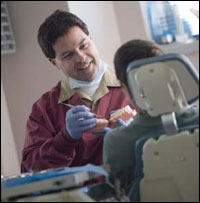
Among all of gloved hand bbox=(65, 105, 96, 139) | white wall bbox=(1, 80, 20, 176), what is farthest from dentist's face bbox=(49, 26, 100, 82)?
white wall bbox=(1, 80, 20, 176)

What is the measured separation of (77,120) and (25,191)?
0.51 metres

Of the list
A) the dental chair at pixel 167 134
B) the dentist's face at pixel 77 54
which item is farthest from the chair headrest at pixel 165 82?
the dentist's face at pixel 77 54

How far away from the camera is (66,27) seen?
1781 mm

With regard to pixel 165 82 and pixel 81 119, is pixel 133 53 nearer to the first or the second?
pixel 165 82

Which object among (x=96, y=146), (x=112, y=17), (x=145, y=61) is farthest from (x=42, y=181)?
(x=112, y=17)

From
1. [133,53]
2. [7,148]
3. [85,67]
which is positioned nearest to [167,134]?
[133,53]

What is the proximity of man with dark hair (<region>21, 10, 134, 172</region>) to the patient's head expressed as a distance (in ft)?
1.46

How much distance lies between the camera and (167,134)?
1.12 metres

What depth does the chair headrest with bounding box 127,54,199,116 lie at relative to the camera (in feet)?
3.51

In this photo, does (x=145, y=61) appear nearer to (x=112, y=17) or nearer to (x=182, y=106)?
Result: (x=182, y=106)

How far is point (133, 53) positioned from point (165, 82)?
218 millimetres

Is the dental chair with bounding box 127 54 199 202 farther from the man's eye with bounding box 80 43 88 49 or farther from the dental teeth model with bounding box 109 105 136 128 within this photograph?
the man's eye with bounding box 80 43 88 49

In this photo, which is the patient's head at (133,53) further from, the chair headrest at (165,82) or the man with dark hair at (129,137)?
the chair headrest at (165,82)

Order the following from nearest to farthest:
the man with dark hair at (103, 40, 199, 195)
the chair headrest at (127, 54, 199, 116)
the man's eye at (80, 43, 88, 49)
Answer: the chair headrest at (127, 54, 199, 116), the man with dark hair at (103, 40, 199, 195), the man's eye at (80, 43, 88, 49)
